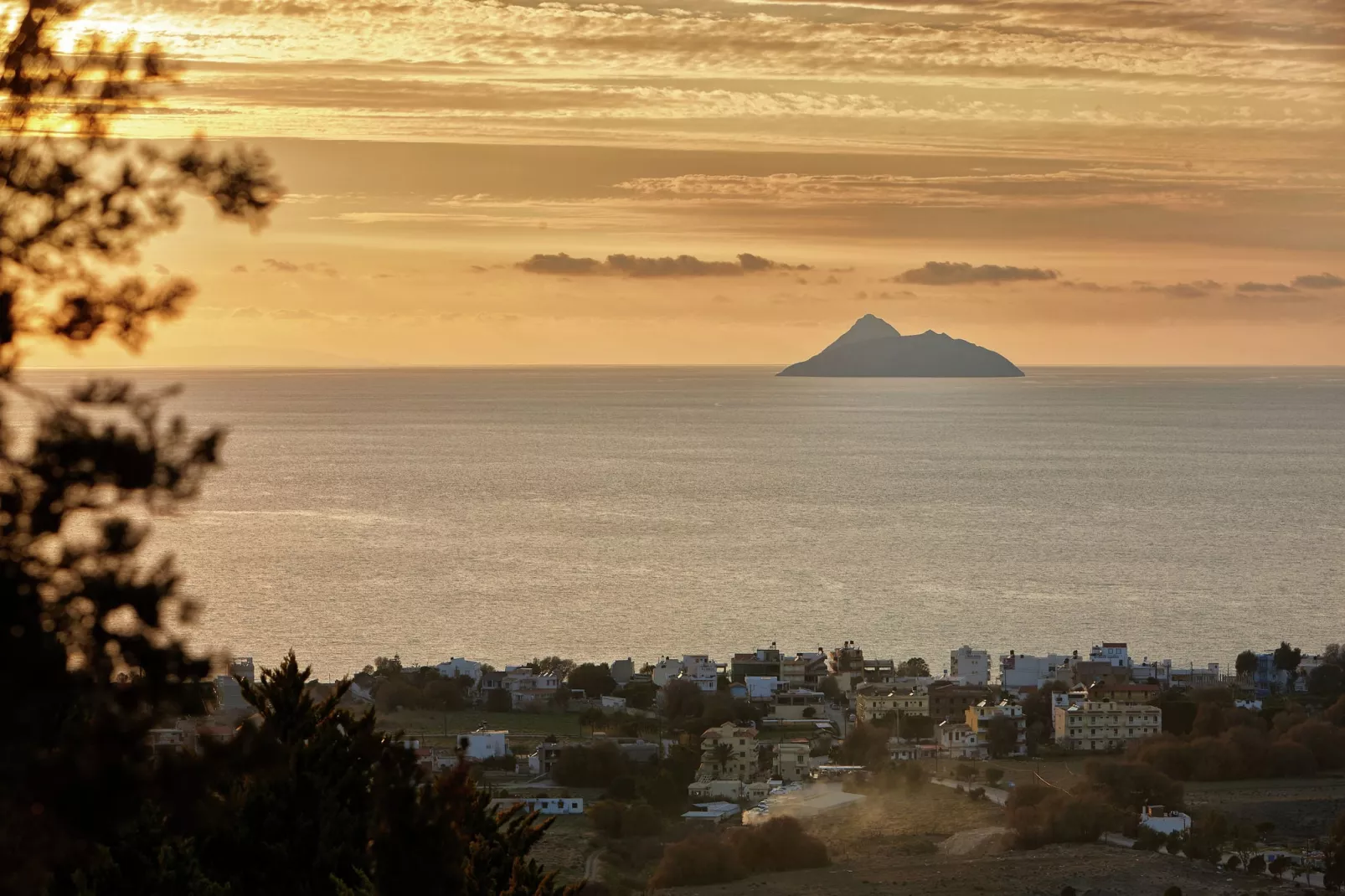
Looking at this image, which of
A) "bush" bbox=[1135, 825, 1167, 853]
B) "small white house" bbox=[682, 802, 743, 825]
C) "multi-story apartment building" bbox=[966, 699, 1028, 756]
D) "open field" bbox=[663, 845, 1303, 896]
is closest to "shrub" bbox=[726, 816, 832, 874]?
"open field" bbox=[663, 845, 1303, 896]

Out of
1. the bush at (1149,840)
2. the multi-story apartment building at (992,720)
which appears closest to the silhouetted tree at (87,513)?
the bush at (1149,840)

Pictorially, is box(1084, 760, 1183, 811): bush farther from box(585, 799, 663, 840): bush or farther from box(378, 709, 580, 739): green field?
box(378, 709, 580, 739): green field

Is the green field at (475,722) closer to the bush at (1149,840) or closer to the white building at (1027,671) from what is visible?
the white building at (1027,671)

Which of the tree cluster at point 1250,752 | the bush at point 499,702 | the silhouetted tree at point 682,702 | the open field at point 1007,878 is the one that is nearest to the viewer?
the open field at point 1007,878

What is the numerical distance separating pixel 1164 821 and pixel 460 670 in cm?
1589

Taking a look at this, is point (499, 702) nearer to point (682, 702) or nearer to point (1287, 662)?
point (682, 702)

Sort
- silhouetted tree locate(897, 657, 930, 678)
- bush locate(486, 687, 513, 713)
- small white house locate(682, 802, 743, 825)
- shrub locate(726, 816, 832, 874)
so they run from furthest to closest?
silhouetted tree locate(897, 657, 930, 678), bush locate(486, 687, 513, 713), small white house locate(682, 802, 743, 825), shrub locate(726, 816, 832, 874)

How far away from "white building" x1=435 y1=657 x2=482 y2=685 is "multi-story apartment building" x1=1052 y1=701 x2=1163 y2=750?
38.0ft

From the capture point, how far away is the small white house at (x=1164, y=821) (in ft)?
74.8

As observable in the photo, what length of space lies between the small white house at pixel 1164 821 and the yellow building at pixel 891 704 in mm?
8492

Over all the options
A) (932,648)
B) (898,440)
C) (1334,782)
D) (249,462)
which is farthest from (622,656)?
(898,440)

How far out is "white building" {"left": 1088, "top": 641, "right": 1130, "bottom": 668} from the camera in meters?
35.8

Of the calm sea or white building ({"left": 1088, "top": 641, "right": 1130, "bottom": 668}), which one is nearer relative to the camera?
white building ({"left": 1088, "top": 641, "right": 1130, "bottom": 668})

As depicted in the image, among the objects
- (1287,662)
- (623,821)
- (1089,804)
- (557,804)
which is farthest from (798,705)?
(1287,662)
